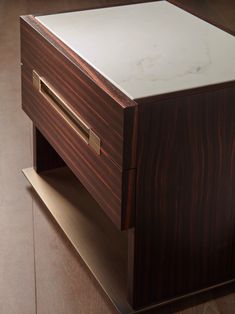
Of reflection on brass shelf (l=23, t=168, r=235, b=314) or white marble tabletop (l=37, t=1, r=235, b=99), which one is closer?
white marble tabletop (l=37, t=1, r=235, b=99)

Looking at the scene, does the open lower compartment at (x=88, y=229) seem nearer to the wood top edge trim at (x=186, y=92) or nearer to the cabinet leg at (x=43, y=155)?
the cabinet leg at (x=43, y=155)

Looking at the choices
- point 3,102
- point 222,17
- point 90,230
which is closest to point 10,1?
point 222,17

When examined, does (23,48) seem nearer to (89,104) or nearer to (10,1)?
(89,104)

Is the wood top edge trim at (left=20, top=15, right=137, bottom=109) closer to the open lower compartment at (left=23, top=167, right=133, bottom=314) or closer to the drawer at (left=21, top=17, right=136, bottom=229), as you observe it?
the drawer at (left=21, top=17, right=136, bottom=229)

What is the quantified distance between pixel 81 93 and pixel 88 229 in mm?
413

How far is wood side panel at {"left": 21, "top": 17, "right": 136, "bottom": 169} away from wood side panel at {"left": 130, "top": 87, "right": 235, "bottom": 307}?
31 mm

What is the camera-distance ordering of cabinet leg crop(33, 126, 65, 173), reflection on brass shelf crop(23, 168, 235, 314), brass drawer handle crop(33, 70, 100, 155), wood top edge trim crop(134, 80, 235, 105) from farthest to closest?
cabinet leg crop(33, 126, 65, 173), reflection on brass shelf crop(23, 168, 235, 314), brass drawer handle crop(33, 70, 100, 155), wood top edge trim crop(134, 80, 235, 105)

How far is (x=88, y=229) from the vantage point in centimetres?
166

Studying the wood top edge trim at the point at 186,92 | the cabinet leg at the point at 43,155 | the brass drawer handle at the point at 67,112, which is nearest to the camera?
the wood top edge trim at the point at 186,92

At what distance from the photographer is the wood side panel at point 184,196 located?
124 cm

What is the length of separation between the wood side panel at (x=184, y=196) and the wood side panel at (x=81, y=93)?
3cm

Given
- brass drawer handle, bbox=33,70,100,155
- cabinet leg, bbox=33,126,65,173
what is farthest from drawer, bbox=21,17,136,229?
cabinet leg, bbox=33,126,65,173

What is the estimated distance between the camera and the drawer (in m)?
1.23

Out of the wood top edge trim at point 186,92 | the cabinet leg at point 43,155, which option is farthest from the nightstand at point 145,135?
the cabinet leg at point 43,155
